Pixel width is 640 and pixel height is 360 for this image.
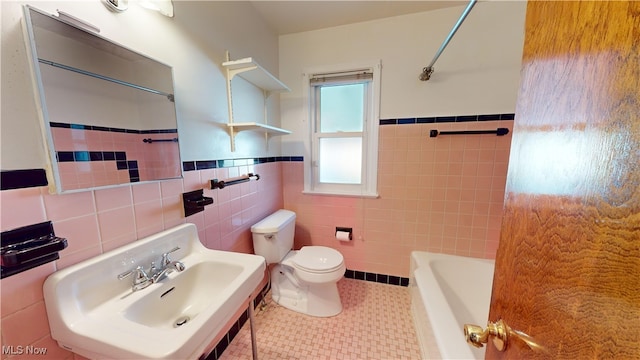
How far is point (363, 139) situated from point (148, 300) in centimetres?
182

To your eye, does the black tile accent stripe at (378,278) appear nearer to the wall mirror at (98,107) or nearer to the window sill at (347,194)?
the window sill at (347,194)

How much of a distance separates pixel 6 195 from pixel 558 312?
1.29 m

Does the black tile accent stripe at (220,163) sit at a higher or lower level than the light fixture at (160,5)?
lower

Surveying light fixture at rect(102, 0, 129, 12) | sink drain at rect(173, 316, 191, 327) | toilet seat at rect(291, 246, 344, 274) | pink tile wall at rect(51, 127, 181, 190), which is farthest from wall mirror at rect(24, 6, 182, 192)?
toilet seat at rect(291, 246, 344, 274)

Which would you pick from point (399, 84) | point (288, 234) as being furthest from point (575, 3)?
point (288, 234)

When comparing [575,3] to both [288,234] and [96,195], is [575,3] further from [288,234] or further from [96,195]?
[288,234]

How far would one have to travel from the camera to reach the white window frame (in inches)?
76.0

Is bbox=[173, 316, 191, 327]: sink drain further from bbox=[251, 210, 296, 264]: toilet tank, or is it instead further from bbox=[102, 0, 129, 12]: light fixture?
bbox=[102, 0, 129, 12]: light fixture

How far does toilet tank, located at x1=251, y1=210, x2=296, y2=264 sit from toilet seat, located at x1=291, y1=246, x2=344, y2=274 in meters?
0.14

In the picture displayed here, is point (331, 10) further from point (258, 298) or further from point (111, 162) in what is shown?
point (258, 298)

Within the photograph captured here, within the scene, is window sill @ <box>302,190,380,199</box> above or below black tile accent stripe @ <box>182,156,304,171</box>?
below

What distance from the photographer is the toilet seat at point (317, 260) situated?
164 cm

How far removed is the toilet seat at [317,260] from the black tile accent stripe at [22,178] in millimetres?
1389

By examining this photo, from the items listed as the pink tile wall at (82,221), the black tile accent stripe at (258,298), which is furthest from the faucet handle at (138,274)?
the black tile accent stripe at (258,298)
